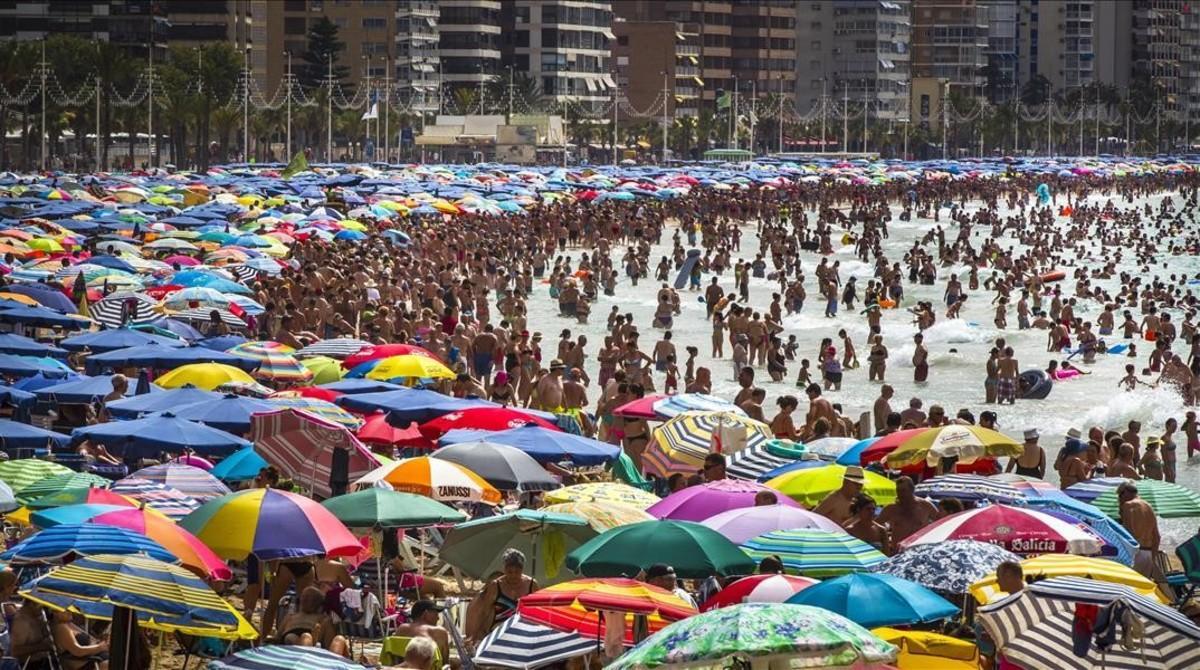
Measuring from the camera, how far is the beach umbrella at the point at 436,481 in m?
12.5

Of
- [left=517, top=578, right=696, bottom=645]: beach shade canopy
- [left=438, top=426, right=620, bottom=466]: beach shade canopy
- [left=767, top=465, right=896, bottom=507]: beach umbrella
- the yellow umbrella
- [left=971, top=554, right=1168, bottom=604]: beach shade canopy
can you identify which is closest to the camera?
[left=517, top=578, right=696, bottom=645]: beach shade canopy

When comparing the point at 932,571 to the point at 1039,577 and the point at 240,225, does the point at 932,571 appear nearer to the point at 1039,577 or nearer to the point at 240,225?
the point at 1039,577

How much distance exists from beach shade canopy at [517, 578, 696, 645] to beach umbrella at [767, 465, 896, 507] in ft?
13.9

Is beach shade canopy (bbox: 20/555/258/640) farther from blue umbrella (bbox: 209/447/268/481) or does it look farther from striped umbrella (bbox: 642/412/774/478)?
striped umbrella (bbox: 642/412/774/478)

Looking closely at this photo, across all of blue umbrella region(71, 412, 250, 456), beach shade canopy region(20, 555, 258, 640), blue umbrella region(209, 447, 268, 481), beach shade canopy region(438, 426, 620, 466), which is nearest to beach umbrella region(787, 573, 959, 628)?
beach shade canopy region(20, 555, 258, 640)

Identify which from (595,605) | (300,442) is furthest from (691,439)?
(595,605)

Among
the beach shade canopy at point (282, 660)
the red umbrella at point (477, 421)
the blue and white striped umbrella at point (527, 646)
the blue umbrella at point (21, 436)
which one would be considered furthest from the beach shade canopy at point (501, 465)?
the beach shade canopy at point (282, 660)

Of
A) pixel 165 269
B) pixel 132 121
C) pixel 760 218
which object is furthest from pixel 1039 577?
pixel 132 121

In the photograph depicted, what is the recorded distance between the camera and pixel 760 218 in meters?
66.2

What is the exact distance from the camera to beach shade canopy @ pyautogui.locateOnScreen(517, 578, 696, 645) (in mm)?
8852

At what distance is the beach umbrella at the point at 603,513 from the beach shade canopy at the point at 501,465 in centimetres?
128

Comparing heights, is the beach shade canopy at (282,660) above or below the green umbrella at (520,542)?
above

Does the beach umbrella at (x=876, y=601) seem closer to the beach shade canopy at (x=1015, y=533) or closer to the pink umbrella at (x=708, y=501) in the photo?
the beach shade canopy at (x=1015, y=533)

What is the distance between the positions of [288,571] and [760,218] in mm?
55983
